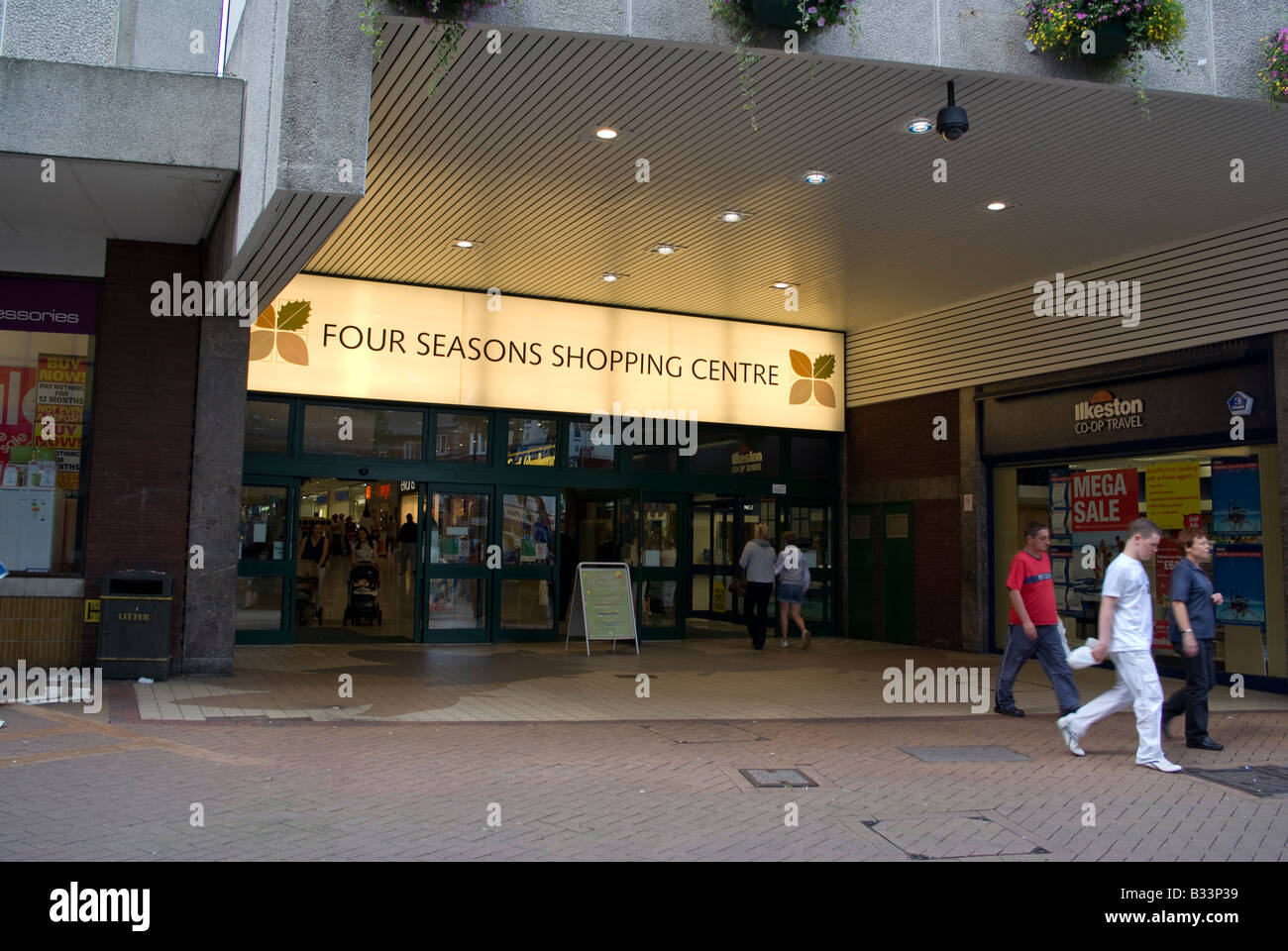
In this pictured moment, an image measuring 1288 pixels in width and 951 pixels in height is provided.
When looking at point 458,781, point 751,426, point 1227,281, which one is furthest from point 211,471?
point 1227,281

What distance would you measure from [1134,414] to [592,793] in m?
8.58

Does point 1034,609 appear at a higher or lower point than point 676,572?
lower

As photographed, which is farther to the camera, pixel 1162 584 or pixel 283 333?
pixel 283 333

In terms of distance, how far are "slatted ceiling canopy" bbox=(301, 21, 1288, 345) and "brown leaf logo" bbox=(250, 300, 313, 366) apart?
2.19ft

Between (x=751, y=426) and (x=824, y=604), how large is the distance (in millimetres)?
2989

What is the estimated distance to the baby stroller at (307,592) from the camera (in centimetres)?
1403

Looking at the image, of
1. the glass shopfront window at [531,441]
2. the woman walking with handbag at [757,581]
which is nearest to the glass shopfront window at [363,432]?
the glass shopfront window at [531,441]

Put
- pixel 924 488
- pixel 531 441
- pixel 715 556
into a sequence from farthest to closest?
pixel 715 556, pixel 924 488, pixel 531 441

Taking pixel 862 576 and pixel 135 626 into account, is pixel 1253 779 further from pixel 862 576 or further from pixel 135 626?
pixel 862 576

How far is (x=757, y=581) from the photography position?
1427cm

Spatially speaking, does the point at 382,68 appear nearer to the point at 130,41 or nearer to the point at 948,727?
the point at 130,41

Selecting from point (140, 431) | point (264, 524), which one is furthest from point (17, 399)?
point (264, 524)

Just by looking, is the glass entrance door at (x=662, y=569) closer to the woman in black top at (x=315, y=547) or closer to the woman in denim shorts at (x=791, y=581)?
the woman in denim shorts at (x=791, y=581)

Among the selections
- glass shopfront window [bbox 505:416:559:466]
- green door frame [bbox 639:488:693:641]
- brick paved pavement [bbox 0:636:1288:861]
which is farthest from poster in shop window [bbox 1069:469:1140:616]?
glass shopfront window [bbox 505:416:559:466]
